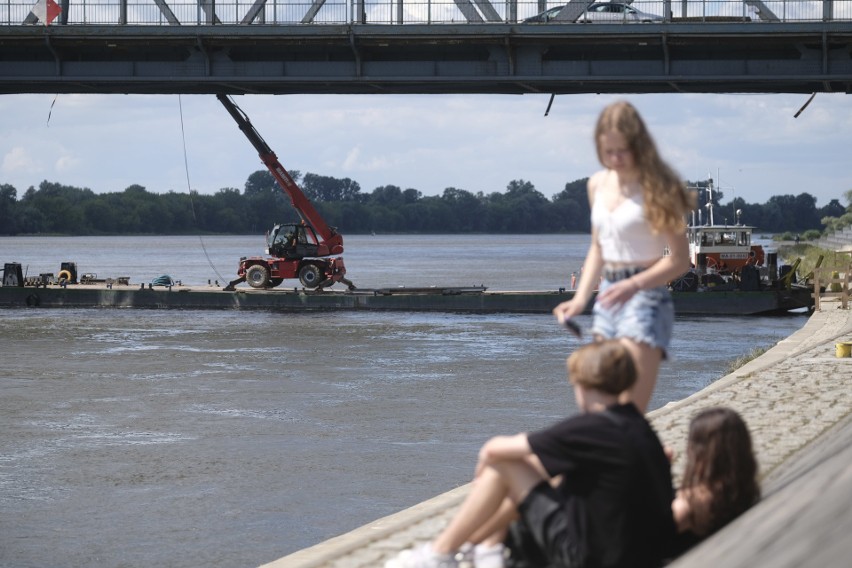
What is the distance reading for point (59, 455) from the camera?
16.2m

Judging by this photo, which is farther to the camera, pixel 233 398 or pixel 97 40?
pixel 97 40

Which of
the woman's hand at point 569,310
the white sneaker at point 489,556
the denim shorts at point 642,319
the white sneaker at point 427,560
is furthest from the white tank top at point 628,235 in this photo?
the white sneaker at point 427,560

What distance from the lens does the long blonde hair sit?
237 inches

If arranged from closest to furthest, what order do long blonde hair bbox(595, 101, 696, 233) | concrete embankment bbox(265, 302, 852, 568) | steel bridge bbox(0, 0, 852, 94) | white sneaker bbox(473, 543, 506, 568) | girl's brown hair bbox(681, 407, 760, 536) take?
1. concrete embankment bbox(265, 302, 852, 568)
2. white sneaker bbox(473, 543, 506, 568)
3. girl's brown hair bbox(681, 407, 760, 536)
4. long blonde hair bbox(595, 101, 696, 233)
5. steel bridge bbox(0, 0, 852, 94)

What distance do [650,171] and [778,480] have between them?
7.47ft

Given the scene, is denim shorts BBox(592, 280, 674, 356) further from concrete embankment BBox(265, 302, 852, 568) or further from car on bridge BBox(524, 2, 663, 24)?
car on bridge BBox(524, 2, 663, 24)

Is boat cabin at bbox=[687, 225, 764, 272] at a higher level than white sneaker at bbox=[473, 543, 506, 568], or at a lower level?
higher

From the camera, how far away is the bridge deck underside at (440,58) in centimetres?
3428

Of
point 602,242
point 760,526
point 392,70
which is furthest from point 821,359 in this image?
point 392,70

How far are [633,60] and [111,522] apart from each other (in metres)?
26.3

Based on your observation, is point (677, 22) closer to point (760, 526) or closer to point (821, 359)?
point (821, 359)

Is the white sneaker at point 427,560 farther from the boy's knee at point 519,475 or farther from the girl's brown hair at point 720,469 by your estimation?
the girl's brown hair at point 720,469

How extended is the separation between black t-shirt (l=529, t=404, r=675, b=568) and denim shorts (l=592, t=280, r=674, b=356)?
2.27 ft

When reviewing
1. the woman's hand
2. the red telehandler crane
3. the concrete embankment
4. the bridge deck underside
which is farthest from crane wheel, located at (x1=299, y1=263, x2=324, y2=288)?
the woman's hand
